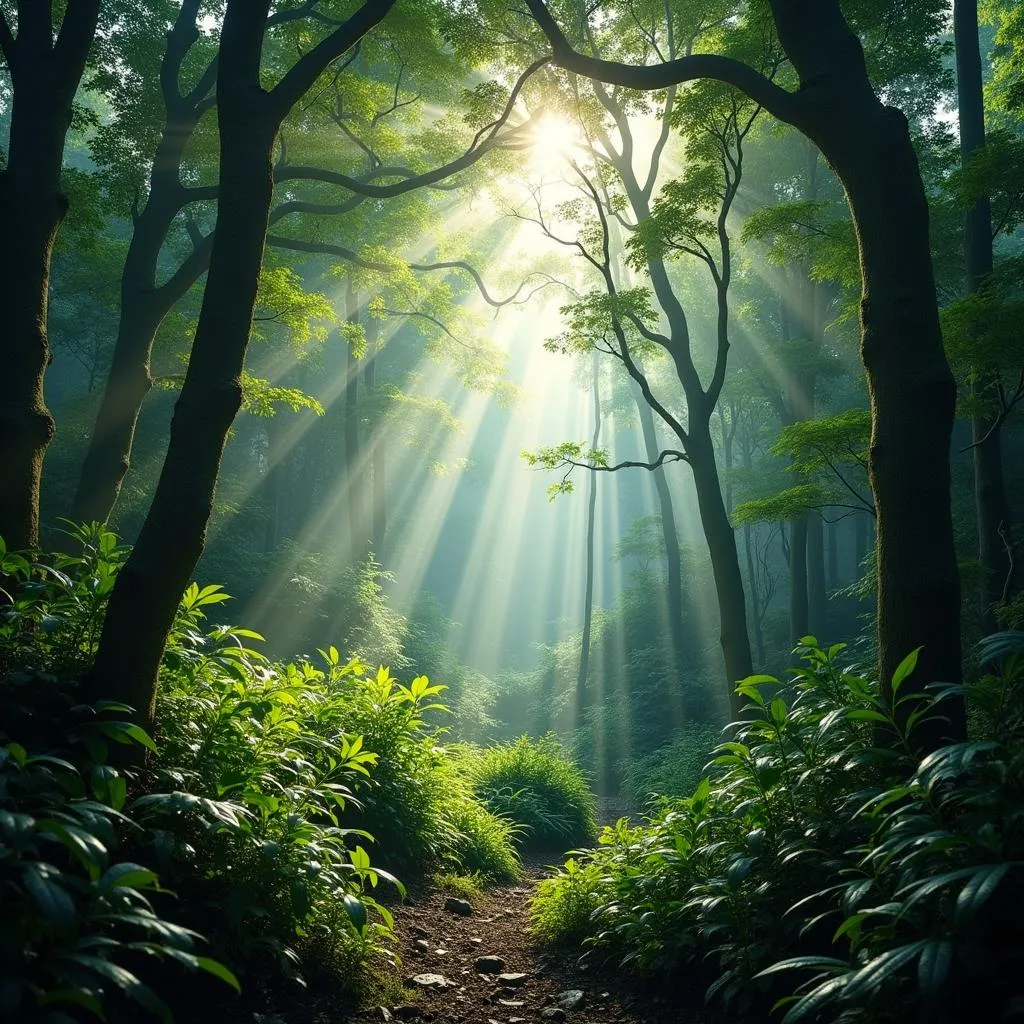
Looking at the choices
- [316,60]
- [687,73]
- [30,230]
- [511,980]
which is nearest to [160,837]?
[511,980]

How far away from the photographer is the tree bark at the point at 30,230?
3994 mm

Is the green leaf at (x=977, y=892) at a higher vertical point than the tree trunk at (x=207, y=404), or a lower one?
lower

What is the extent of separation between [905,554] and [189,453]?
3251 millimetres

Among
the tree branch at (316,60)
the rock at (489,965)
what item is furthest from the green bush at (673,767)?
the tree branch at (316,60)

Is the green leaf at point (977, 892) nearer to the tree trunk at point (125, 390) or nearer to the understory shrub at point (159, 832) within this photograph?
Answer: the understory shrub at point (159, 832)

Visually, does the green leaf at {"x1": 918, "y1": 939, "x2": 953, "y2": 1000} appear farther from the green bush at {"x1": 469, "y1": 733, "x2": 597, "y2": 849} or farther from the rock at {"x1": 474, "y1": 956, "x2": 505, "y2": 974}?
the green bush at {"x1": 469, "y1": 733, "x2": 597, "y2": 849}

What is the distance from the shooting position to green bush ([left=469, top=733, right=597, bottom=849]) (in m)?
7.70

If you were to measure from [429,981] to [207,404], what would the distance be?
9.54 ft

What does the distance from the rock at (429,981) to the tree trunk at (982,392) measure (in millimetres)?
6268

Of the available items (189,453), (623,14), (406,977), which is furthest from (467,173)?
(406,977)

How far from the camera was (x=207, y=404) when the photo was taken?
126 inches

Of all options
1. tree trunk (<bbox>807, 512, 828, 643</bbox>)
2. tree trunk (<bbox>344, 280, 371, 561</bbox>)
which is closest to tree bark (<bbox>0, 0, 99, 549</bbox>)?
tree trunk (<bbox>344, 280, 371, 561</bbox>)

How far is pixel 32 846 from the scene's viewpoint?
1.63 metres

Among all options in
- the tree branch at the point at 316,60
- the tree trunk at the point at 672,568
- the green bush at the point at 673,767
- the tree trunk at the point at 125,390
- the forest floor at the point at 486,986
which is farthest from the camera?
the tree trunk at the point at 672,568
